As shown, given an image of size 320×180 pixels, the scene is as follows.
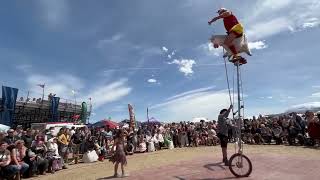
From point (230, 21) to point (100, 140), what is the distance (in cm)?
1310

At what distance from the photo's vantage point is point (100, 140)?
21906 millimetres

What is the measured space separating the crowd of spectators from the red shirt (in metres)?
3.16

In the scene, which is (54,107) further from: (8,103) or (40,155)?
(40,155)

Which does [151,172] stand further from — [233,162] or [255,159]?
[255,159]

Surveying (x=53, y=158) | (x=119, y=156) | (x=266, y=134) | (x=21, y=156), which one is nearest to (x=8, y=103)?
(x=53, y=158)

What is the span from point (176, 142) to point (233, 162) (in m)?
15.6

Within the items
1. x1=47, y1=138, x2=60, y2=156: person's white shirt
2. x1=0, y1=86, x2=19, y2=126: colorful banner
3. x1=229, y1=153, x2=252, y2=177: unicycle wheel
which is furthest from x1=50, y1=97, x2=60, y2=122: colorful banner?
x1=229, y1=153, x2=252, y2=177: unicycle wheel

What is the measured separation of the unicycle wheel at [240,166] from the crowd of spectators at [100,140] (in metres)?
1.67

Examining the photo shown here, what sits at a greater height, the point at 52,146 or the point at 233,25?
the point at 233,25

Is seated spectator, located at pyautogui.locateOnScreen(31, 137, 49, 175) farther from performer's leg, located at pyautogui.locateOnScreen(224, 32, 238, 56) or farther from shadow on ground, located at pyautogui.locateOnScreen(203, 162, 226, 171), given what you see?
performer's leg, located at pyautogui.locateOnScreen(224, 32, 238, 56)

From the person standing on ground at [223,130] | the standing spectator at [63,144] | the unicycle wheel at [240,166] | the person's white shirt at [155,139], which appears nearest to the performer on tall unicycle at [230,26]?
the person standing on ground at [223,130]

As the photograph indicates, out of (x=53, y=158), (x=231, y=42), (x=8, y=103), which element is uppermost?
(x=8, y=103)

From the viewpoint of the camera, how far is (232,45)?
37.0 feet

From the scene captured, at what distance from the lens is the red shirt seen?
437 inches
